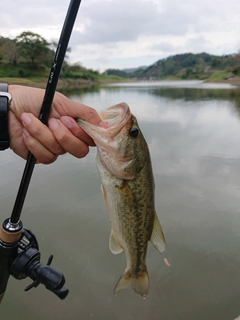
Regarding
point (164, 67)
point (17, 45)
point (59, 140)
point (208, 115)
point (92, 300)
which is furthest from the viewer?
point (164, 67)

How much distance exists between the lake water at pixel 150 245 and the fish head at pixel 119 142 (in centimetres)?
196

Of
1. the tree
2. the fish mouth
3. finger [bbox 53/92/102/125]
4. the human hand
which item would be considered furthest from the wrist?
the tree

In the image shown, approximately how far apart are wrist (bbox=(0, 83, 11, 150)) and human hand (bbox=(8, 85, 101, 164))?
37mm

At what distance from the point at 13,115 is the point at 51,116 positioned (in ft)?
0.86

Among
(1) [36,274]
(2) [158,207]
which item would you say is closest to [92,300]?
(1) [36,274]

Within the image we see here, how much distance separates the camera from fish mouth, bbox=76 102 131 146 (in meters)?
1.44

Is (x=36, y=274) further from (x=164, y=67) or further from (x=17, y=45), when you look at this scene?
(x=164, y=67)

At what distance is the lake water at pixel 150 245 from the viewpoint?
9.52 ft

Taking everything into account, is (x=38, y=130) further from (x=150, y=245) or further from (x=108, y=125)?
(x=150, y=245)

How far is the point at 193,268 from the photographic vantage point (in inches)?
133

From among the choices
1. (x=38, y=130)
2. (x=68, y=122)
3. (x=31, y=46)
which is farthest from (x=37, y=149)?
(x=31, y=46)

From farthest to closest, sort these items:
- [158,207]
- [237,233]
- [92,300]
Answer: [158,207] < [237,233] < [92,300]

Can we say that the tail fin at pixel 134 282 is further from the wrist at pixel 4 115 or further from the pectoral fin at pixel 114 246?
the wrist at pixel 4 115

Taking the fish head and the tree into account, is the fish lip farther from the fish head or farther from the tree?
the tree
